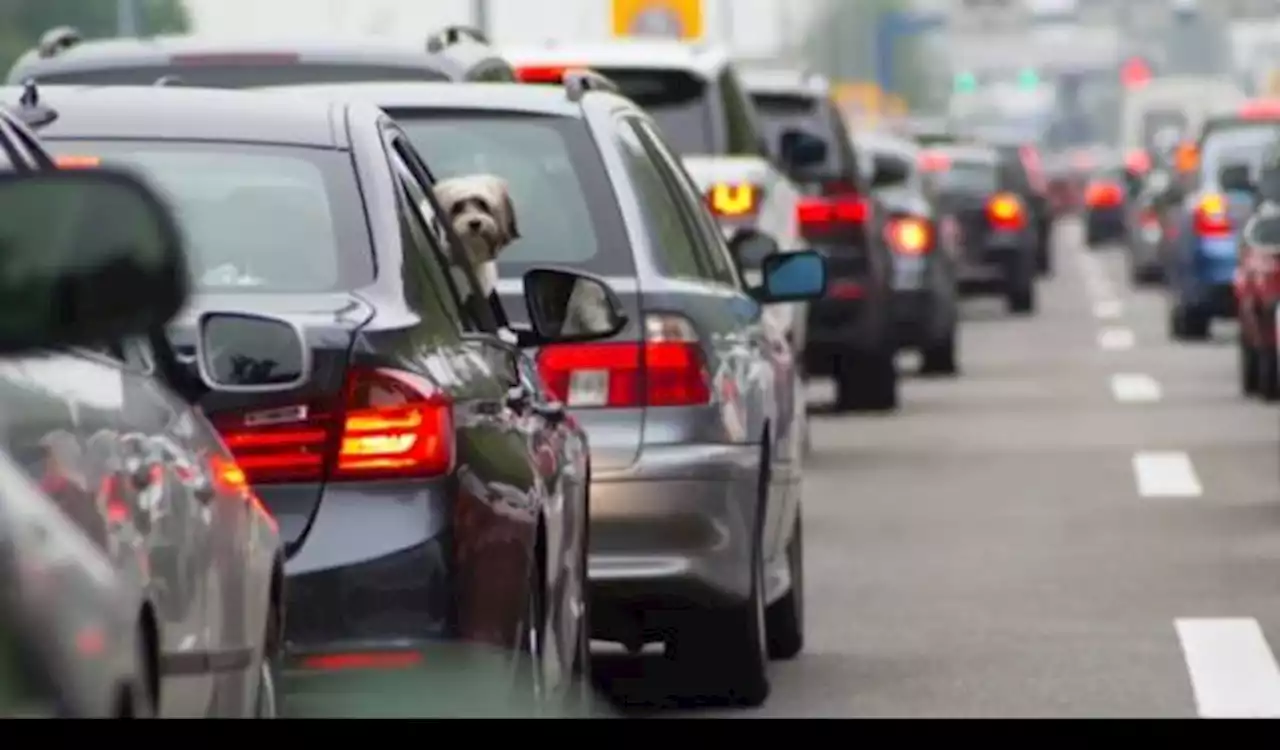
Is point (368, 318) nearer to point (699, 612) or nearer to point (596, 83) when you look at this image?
point (699, 612)

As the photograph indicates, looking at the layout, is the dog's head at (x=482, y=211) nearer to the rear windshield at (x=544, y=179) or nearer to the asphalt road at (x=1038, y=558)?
the rear windshield at (x=544, y=179)

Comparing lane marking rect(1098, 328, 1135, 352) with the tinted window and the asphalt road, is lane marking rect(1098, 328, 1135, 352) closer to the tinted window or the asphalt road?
the asphalt road

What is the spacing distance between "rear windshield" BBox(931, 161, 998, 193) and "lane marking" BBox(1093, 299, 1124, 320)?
1.79m

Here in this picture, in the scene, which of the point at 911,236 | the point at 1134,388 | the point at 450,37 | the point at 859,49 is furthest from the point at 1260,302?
the point at 859,49

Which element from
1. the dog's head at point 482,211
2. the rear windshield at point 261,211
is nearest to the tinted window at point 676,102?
the dog's head at point 482,211

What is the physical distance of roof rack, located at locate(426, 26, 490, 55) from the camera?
15.0m

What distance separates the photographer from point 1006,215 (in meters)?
42.5

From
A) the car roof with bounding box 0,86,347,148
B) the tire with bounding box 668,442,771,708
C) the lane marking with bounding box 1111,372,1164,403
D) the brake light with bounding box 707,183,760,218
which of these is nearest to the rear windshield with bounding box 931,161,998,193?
the lane marking with bounding box 1111,372,1164,403

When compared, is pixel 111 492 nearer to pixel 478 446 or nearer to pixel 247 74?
pixel 478 446

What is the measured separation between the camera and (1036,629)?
13.1m

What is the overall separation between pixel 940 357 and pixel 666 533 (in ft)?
67.2

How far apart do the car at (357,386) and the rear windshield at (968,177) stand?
111ft
